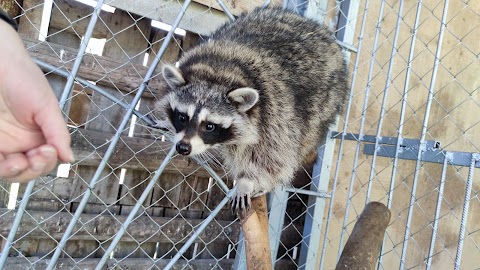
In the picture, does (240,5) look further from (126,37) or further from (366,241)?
(366,241)

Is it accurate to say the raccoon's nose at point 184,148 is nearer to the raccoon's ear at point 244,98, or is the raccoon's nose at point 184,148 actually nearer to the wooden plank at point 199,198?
the raccoon's ear at point 244,98

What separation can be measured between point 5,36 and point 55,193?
1518mm

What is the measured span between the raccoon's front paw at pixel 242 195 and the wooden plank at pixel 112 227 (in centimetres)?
59

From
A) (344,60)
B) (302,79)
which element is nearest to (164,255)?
Answer: (302,79)

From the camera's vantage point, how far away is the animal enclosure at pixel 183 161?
2.21m

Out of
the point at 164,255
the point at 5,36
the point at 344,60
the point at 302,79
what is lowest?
the point at 164,255

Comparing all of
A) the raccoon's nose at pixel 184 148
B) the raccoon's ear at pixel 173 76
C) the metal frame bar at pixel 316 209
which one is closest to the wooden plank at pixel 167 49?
the raccoon's ear at pixel 173 76

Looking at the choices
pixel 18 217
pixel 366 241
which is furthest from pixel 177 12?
pixel 366 241

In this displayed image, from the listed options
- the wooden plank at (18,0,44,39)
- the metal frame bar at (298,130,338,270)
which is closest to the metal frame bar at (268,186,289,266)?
the metal frame bar at (298,130,338,270)

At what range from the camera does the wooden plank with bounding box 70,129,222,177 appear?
2326 mm

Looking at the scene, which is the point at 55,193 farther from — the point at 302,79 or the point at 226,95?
the point at 302,79

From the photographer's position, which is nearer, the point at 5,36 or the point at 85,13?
the point at 5,36

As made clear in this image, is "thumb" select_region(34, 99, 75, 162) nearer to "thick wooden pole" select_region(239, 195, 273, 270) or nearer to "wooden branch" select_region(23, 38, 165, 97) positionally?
"thick wooden pole" select_region(239, 195, 273, 270)

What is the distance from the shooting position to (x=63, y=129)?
94 centimetres
